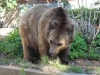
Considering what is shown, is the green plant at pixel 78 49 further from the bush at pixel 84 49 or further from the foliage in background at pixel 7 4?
the foliage in background at pixel 7 4

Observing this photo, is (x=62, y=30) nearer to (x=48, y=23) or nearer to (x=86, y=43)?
(x=48, y=23)

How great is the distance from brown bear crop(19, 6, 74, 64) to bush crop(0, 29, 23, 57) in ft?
2.25

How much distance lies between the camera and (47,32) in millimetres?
5926

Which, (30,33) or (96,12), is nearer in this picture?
(30,33)

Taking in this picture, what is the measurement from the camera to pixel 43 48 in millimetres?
6230

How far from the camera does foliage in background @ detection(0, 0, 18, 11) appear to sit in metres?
13.2

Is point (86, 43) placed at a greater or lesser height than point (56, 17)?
lesser

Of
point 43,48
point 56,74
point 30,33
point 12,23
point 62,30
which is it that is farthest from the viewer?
point 12,23

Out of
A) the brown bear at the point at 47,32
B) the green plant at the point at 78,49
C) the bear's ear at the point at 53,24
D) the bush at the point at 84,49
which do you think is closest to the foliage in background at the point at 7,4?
the bush at the point at 84,49

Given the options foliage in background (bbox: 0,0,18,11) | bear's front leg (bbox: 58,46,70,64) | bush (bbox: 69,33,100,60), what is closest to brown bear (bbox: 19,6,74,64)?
bear's front leg (bbox: 58,46,70,64)

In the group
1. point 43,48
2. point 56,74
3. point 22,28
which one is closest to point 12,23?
point 22,28

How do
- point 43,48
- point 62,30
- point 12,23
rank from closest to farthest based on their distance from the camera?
point 62,30
point 43,48
point 12,23

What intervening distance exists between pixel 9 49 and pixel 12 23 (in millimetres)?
6063

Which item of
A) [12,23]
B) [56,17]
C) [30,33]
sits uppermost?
[56,17]
